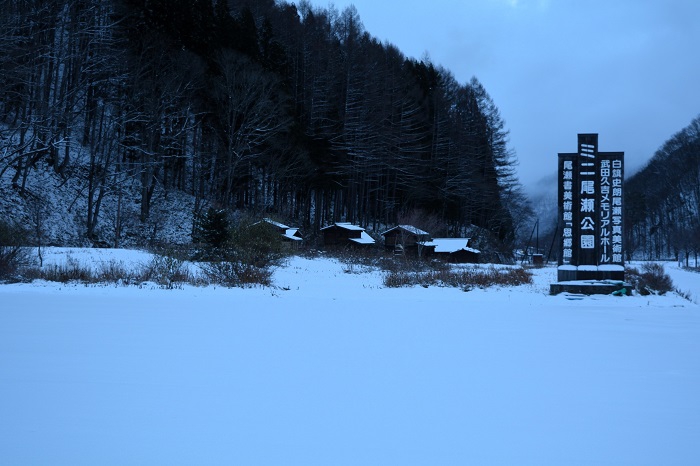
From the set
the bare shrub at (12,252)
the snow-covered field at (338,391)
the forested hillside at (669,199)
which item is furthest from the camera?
the forested hillside at (669,199)

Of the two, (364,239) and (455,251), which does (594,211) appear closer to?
(364,239)

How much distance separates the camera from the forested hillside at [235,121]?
28609 millimetres

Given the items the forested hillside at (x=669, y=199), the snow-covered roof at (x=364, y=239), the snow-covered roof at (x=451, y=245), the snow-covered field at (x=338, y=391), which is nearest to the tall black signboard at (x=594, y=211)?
the snow-covered field at (x=338, y=391)

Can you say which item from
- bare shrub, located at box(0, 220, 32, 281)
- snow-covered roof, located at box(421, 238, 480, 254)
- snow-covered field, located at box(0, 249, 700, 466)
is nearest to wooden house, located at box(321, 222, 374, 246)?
snow-covered roof, located at box(421, 238, 480, 254)

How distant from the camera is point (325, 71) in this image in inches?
1832

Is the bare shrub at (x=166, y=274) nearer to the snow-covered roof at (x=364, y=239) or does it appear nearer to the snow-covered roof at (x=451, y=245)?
the snow-covered roof at (x=364, y=239)

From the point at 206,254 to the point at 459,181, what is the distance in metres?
41.3

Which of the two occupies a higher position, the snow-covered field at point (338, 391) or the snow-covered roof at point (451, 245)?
the snow-covered roof at point (451, 245)

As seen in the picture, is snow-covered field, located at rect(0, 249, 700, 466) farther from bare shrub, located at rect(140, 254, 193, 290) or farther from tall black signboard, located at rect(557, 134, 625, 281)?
Answer: tall black signboard, located at rect(557, 134, 625, 281)

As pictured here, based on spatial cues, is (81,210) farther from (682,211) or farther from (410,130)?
(682,211)

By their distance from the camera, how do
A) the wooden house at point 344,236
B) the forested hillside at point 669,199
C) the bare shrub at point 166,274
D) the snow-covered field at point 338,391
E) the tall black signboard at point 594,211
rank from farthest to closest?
1. the forested hillside at point 669,199
2. the wooden house at point 344,236
3. the tall black signboard at point 594,211
4. the bare shrub at point 166,274
5. the snow-covered field at point 338,391

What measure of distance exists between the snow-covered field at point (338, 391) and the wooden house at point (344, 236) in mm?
34077

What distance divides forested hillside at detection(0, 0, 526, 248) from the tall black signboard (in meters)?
16.3

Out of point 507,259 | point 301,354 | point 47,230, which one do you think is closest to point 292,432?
point 301,354
